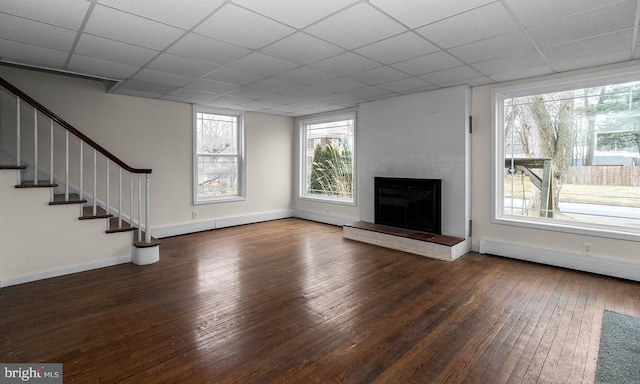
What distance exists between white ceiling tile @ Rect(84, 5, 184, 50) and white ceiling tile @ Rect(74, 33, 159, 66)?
136 millimetres

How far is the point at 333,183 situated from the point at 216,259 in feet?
11.1

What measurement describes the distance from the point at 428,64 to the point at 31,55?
167 inches

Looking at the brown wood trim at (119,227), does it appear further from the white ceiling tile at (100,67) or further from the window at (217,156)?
the white ceiling tile at (100,67)

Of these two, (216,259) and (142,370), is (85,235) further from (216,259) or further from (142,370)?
(142,370)

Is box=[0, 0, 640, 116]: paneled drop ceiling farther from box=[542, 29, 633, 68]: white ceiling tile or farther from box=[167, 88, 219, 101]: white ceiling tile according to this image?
box=[167, 88, 219, 101]: white ceiling tile

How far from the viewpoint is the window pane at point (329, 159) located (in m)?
6.78

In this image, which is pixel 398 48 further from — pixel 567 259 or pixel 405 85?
pixel 567 259

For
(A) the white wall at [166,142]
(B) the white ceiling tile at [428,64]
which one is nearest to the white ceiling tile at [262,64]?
(B) the white ceiling tile at [428,64]

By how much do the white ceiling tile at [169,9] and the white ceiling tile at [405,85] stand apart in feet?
9.01

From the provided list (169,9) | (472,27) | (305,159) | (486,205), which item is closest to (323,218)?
(305,159)

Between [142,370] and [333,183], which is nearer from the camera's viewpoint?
[142,370]

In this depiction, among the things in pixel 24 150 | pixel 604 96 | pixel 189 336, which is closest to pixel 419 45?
pixel 604 96

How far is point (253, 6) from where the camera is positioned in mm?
2357

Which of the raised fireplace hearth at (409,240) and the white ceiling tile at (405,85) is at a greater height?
the white ceiling tile at (405,85)
